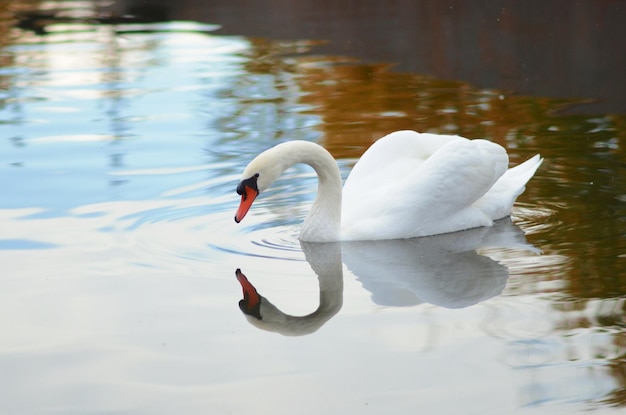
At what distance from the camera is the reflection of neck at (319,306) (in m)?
6.46

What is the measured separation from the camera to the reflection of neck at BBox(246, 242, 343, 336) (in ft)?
21.2

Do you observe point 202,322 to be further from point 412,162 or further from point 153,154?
point 153,154

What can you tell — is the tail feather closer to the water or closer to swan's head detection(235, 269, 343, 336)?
the water

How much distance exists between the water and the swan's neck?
0.35 feet

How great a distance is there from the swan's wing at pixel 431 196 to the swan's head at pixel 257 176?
679 millimetres

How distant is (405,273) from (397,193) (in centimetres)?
85

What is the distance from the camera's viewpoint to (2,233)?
8477 mm

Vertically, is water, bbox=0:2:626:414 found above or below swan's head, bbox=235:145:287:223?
below

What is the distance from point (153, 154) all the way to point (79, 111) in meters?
2.75

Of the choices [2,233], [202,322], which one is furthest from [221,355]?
[2,233]

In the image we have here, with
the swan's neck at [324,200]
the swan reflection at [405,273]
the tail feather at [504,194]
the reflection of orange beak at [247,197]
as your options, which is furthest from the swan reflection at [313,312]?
the tail feather at [504,194]

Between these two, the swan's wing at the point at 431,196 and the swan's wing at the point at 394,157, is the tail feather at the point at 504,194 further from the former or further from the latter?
the swan's wing at the point at 394,157

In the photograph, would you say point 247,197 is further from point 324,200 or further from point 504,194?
point 504,194

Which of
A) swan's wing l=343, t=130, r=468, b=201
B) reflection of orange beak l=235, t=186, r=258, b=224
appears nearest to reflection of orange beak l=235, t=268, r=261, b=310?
reflection of orange beak l=235, t=186, r=258, b=224
